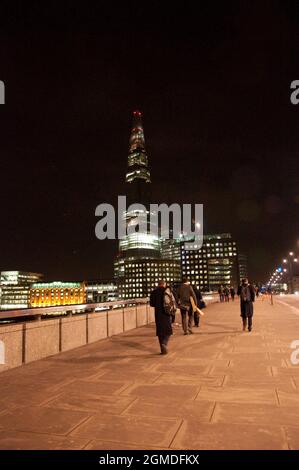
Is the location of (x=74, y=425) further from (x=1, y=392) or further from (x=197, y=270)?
(x=197, y=270)

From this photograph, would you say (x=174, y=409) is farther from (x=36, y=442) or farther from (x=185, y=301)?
(x=185, y=301)

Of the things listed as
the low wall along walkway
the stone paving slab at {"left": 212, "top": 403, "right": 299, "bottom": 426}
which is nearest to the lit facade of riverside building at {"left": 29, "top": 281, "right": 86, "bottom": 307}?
the low wall along walkway

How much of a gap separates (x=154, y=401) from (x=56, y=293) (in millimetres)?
177123

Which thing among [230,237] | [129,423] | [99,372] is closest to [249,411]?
[129,423]

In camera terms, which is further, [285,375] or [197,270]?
[197,270]

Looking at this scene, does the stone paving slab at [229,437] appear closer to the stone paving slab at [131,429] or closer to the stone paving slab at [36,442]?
the stone paving slab at [131,429]

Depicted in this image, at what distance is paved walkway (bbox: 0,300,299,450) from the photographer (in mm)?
3836

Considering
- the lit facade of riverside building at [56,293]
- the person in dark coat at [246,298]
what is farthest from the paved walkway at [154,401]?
the lit facade of riverside building at [56,293]

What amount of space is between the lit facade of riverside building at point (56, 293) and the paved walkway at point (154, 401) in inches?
6595

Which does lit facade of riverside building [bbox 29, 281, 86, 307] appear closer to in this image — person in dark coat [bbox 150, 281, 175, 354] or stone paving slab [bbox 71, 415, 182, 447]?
person in dark coat [bbox 150, 281, 175, 354]

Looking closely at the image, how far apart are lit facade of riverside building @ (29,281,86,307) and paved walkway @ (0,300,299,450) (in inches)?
6595

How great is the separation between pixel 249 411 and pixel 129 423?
1.47m

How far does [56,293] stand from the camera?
175 metres

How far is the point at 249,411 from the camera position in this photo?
183 inches
